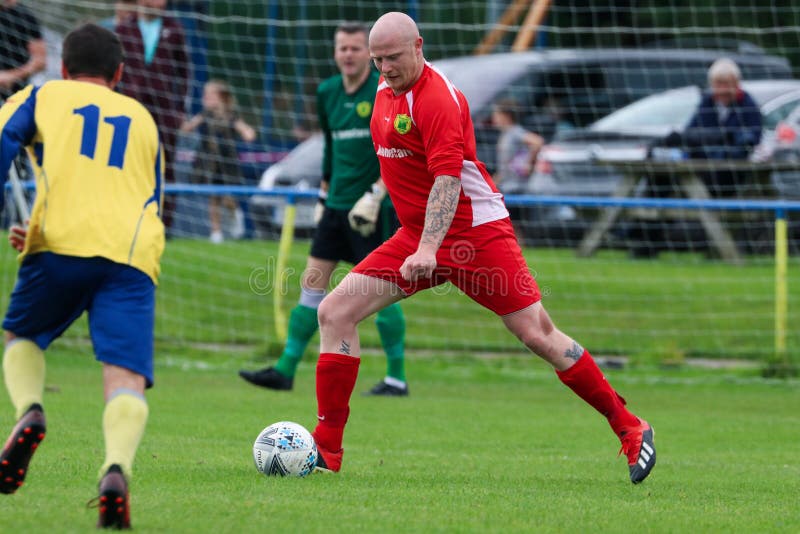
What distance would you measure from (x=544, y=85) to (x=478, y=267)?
1030cm

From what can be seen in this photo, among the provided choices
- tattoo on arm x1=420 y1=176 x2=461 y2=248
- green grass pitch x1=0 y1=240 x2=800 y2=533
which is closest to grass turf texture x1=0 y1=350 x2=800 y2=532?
green grass pitch x1=0 y1=240 x2=800 y2=533

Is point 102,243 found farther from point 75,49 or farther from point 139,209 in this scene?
point 75,49

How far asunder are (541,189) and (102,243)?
1177cm

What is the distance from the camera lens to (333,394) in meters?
6.11

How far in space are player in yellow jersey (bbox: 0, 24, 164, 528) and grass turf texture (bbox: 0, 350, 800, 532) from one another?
0.38 metres

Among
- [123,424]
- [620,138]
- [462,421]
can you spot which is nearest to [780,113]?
[620,138]

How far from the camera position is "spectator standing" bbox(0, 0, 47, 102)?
39.9 feet

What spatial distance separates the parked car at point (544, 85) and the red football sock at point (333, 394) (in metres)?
8.98

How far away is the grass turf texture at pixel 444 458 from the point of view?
15.9 ft

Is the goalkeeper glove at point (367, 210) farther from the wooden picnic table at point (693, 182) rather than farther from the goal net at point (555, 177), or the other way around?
the wooden picnic table at point (693, 182)

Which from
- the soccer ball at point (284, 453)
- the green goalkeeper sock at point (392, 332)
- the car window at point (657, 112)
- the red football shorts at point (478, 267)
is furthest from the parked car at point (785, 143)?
the soccer ball at point (284, 453)

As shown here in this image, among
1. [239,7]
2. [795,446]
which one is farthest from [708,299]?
[239,7]

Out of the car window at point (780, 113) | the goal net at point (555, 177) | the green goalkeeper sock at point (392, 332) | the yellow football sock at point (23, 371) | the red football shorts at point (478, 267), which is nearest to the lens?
the yellow football sock at point (23, 371)

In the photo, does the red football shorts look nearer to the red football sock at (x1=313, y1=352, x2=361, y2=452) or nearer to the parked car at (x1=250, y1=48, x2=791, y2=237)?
the red football sock at (x1=313, y1=352, x2=361, y2=452)
